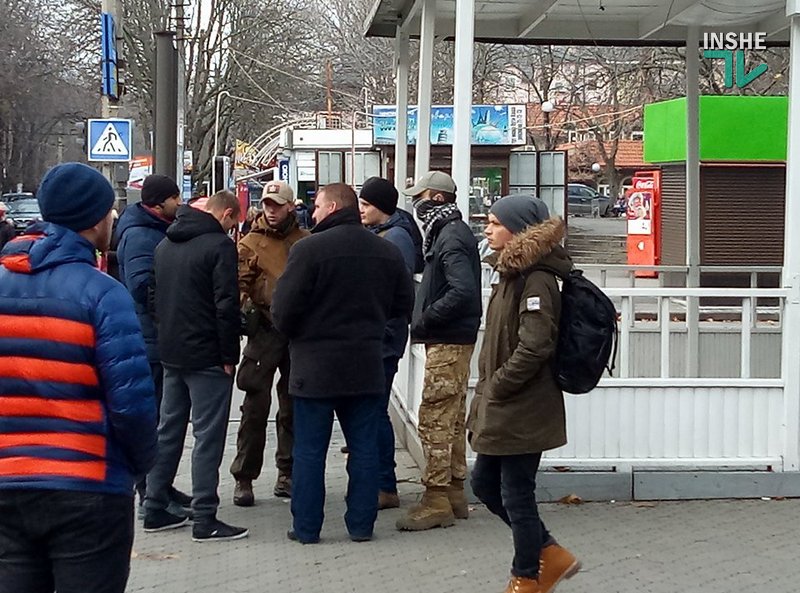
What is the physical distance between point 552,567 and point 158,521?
8.10 ft

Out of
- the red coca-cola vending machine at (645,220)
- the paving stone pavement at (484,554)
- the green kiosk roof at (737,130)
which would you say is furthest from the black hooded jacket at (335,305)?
the red coca-cola vending machine at (645,220)

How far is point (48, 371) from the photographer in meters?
3.45

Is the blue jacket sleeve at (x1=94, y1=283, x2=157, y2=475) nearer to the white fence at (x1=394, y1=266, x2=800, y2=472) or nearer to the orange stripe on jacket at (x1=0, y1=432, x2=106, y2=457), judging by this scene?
the orange stripe on jacket at (x1=0, y1=432, x2=106, y2=457)

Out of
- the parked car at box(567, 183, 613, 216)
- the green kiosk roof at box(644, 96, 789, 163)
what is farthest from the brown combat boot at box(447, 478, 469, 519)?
the parked car at box(567, 183, 613, 216)

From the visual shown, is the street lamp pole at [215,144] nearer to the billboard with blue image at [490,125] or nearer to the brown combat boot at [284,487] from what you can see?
the billboard with blue image at [490,125]

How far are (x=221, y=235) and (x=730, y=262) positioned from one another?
12.0 m

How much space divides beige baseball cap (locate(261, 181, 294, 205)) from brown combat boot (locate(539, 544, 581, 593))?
2.65 metres

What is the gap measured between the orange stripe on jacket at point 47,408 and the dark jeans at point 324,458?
2873 millimetres

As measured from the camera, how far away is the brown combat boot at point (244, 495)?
7336 millimetres

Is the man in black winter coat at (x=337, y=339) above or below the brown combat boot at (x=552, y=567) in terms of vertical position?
above

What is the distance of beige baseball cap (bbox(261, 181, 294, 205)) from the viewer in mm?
7008

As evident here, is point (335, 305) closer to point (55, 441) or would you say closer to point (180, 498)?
point (180, 498)

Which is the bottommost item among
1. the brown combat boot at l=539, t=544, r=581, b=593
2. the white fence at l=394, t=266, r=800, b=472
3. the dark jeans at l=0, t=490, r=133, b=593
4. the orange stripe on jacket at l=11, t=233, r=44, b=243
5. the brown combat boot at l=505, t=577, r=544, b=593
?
the brown combat boot at l=505, t=577, r=544, b=593

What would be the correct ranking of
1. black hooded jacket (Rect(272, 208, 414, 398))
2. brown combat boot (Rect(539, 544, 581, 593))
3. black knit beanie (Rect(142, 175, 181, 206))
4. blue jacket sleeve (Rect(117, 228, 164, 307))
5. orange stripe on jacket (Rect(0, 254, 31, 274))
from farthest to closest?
black knit beanie (Rect(142, 175, 181, 206)) < blue jacket sleeve (Rect(117, 228, 164, 307)) < black hooded jacket (Rect(272, 208, 414, 398)) < brown combat boot (Rect(539, 544, 581, 593)) < orange stripe on jacket (Rect(0, 254, 31, 274))
